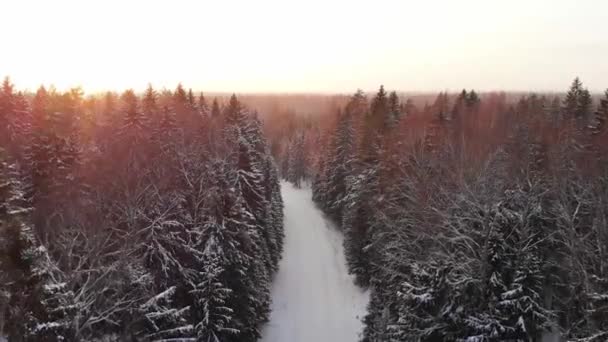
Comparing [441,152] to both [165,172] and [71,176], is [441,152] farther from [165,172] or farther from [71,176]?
[71,176]

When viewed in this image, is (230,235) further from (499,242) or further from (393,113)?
(393,113)

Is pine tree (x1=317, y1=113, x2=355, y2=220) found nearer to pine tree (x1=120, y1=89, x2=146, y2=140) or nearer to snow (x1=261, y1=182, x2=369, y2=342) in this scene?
snow (x1=261, y1=182, x2=369, y2=342)

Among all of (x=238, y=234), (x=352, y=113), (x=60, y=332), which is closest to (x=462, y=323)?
(x=238, y=234)

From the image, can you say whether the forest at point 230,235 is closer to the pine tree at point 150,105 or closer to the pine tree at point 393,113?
the pine tree at point 150,105

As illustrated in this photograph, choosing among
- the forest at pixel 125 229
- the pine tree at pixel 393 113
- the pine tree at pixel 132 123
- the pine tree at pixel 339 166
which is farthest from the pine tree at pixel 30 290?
the pine tree at pixel 339 166

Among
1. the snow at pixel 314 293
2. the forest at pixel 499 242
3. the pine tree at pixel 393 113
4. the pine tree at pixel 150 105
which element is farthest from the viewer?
the pine tree at pixel 393 113

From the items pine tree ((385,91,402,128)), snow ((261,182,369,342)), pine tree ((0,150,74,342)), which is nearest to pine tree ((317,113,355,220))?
snow ((261,182,369,342))
